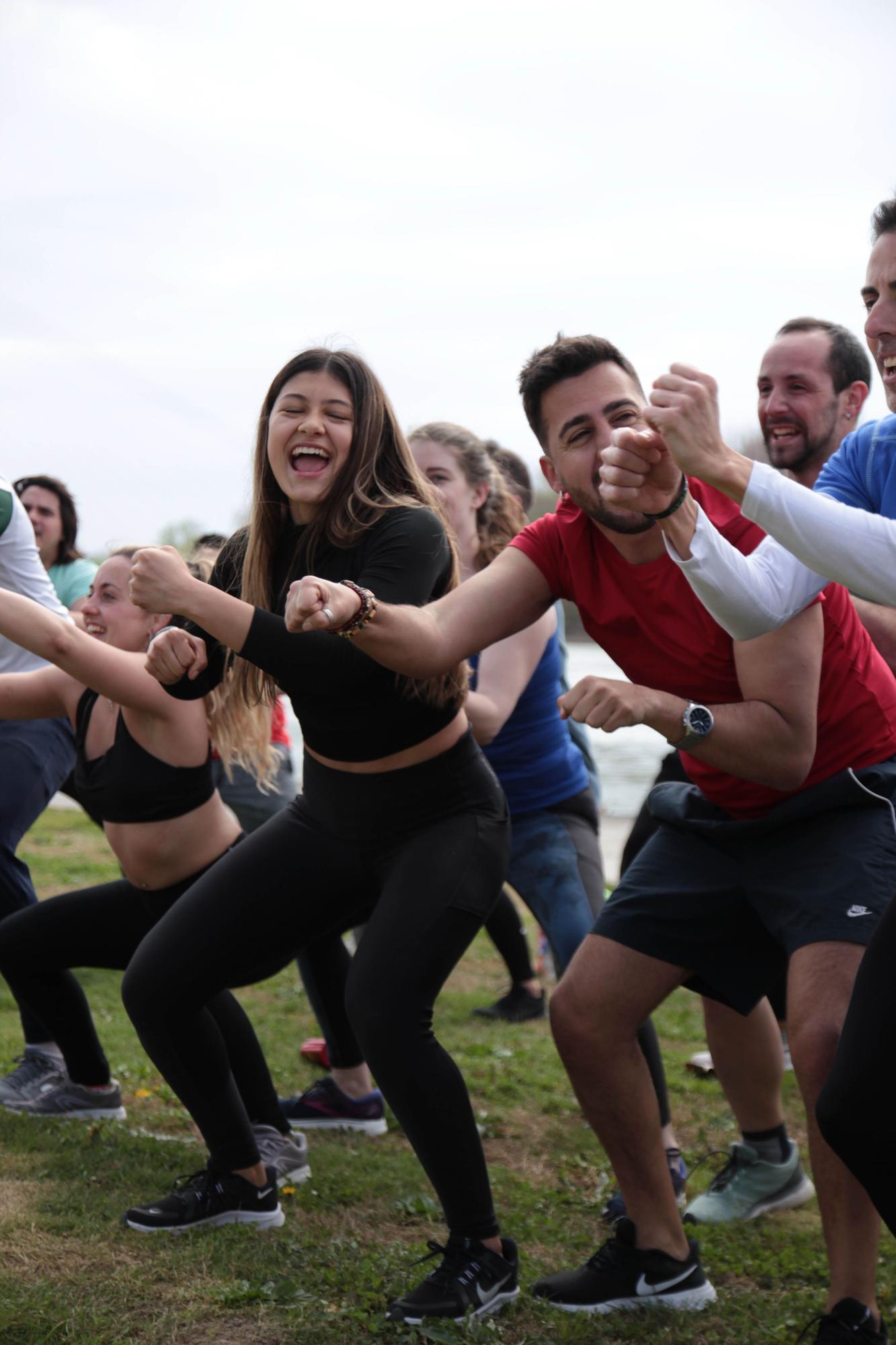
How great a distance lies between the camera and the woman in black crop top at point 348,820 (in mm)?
2984

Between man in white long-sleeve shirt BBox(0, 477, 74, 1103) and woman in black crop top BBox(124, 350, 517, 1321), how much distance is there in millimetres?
926

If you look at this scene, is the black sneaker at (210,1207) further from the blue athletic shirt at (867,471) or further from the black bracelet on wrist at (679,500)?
the blue athletic shirt at (867,471)

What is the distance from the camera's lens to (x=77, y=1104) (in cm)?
430

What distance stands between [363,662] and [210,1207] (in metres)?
1.49

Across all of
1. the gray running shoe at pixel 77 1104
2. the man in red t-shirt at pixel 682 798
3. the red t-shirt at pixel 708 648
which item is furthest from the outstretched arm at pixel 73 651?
the gray running shoe at pixel 77 1104

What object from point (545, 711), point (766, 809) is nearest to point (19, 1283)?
point (766, 809)

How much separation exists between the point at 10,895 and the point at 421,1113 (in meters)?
1.98

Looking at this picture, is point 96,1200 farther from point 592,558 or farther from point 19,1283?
point 592,558

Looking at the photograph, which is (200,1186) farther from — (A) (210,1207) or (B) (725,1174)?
(B) (725,1174)

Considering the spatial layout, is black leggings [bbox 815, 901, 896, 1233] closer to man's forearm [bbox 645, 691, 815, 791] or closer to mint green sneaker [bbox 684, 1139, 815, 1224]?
man's forearm [bbox 645, 691, 815, 791]

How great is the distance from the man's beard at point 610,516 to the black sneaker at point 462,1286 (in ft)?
5.38

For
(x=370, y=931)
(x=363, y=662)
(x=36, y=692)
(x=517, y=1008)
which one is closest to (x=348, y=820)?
(x=370, y=931)

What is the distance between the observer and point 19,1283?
298cm

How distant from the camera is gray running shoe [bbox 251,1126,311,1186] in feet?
12.6
